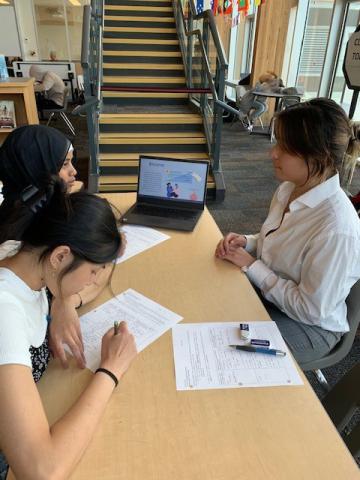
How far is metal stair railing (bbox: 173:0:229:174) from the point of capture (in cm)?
349

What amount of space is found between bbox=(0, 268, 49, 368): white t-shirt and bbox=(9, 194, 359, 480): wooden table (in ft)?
0.38

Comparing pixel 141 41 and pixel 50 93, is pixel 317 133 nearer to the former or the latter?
pixel 141 41

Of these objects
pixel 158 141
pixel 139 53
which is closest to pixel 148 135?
pixel 158 141

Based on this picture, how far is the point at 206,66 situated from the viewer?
3.83 meters

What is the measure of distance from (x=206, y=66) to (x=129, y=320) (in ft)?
11.7

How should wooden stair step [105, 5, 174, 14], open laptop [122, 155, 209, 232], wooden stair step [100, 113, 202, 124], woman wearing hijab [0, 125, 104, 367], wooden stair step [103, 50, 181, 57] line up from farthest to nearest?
wooden stair step [105, 5, 174, 14] < wooden stair step [103, 50, 181, 57] < wooden stair step [100, 113, 202, 124] < open laptop [122, 155, 209, 232] < woman wearing hijab [0, 125, 104, 367]

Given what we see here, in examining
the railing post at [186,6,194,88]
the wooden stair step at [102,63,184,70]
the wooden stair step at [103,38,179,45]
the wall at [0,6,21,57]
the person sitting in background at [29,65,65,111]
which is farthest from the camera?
the wall at [0,6,21,57]

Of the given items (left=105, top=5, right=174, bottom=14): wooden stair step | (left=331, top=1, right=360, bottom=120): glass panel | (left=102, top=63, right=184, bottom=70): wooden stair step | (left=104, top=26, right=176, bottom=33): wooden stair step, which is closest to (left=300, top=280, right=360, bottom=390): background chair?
(left=102, top=63, right=184, bottom=70): wooden stair step

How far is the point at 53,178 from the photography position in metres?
0.80

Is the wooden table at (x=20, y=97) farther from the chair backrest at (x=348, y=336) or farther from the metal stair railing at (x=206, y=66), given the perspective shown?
the chair backrest at (x=348, y=336)

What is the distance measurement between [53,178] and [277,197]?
37.5 inches

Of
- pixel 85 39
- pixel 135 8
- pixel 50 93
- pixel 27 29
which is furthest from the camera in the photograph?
pixel 27 29

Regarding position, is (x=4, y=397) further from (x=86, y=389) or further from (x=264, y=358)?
(x=264, y=358)

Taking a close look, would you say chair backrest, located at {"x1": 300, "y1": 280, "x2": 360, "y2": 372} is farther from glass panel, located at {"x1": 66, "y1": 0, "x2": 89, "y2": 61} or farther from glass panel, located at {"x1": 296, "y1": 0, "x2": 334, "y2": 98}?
glass panel, located at {"x1": 66, "y1": 0, "x2": 89, "y2": 61}
